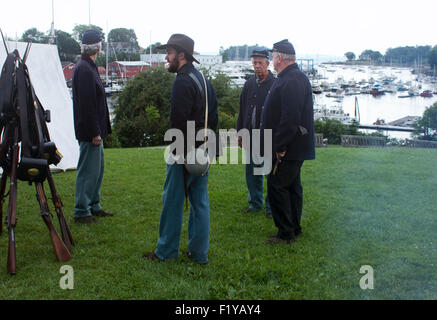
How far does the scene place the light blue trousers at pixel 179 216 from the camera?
15.2 feet

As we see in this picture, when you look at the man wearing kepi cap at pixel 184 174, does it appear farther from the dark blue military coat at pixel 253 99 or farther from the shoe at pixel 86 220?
the dark blue military coat at pixel 253 99

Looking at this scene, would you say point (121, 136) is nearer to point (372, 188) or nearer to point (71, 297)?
point (372, 188)

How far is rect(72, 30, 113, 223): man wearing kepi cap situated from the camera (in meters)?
5.69

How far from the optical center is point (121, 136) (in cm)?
3158

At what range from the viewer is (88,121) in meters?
5.69

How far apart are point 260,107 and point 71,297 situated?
12.4ft

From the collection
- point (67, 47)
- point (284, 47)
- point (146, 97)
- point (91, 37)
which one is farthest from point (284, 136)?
point (67, 47)

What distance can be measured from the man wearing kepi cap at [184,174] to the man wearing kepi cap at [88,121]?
157cm

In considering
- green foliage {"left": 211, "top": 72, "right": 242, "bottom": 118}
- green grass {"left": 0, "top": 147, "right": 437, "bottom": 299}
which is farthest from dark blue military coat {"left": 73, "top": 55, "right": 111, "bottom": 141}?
green foliage {"left": 211, "top": 72, "right": 242, "bottom": 118}

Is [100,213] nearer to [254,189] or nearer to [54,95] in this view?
[254,189]

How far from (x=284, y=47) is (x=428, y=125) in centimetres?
4583

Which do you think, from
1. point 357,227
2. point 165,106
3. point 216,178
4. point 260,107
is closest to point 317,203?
point 357,227

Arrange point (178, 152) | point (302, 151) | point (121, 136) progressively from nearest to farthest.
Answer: point (178, 152)
point (302, 151)
point (121, 136)
